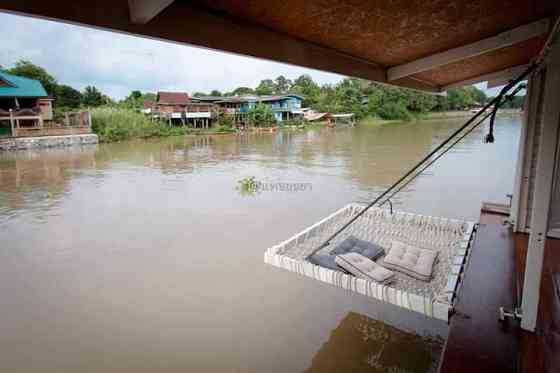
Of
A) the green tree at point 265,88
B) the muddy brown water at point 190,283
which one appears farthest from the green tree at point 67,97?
the muddy brown water at point 190,283

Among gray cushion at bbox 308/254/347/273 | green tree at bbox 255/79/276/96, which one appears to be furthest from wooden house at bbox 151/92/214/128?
gray cushion at bbox 308/254/347/273

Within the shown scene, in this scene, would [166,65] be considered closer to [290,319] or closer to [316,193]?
[316,193]

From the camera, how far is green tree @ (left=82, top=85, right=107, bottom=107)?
26984mm

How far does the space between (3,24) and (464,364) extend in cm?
6463

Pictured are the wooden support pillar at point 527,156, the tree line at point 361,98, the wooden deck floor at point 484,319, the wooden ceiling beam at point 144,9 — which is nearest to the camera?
the wooden ceiling beam at point 144,9

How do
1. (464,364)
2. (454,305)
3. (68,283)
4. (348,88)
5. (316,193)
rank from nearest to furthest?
1. (464,364)
2. (454,305)
3. (68,283)
4. (316,193)
5. (348,88)

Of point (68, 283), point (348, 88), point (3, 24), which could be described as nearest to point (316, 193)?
point (68, 283)

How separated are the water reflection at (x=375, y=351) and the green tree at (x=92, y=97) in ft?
100.0

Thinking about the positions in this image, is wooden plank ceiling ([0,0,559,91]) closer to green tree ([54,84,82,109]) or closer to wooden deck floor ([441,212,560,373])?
wooden deck floor ([441,212,560,373])

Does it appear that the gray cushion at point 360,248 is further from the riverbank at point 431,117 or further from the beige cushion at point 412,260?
the riverbank at point 431,117

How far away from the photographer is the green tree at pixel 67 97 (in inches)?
1032

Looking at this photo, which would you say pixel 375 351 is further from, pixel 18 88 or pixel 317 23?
pixel 18 88

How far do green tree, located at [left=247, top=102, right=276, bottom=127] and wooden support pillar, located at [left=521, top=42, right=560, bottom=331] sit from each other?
2458 centimetres

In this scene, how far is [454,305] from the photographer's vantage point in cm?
180
